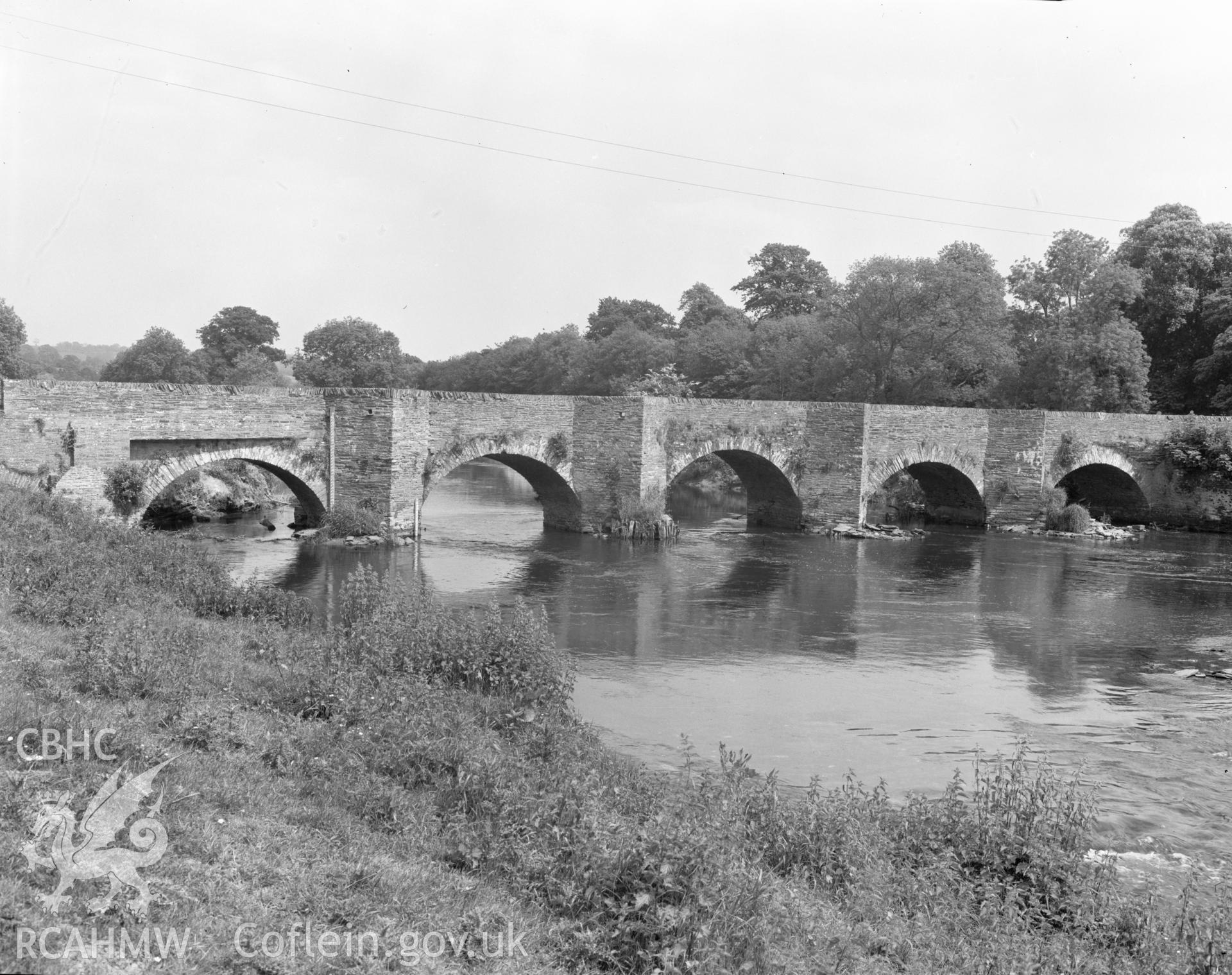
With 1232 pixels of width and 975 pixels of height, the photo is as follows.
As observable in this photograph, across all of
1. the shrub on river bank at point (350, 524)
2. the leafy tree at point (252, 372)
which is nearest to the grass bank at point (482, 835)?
the shrub on river bank at point (350, 524)

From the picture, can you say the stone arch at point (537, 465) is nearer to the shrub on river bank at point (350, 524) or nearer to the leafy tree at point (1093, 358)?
the shrub on river bank at point (350, 524)

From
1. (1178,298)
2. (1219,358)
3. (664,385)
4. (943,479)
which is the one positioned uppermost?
(1178,298)

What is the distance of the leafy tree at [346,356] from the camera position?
160ft

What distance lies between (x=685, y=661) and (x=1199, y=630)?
27.8 feet

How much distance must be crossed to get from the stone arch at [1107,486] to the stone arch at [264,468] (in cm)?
1967

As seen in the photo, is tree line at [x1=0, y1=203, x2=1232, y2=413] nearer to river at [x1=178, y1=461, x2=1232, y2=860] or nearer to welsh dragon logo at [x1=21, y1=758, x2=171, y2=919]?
river at [x1=178, y1=461, x2=1232, y2=860]

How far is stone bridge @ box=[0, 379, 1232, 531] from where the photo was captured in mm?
15992

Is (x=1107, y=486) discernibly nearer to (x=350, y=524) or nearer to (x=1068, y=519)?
(x=1068, y=519)

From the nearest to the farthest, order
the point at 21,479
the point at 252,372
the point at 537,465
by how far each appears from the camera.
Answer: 1. the point at 21,479
2. the point at 537,465
3. the point at 252,372

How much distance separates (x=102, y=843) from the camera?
4.17 meters

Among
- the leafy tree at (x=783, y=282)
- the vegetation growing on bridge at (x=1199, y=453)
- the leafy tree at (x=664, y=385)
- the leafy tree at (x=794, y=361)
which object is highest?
the leafy tree at (x=783, y=282)

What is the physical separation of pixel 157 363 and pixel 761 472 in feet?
113

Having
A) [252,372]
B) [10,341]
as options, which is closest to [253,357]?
[252,372]

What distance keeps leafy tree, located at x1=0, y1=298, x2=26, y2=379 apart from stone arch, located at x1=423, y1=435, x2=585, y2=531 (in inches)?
1002
